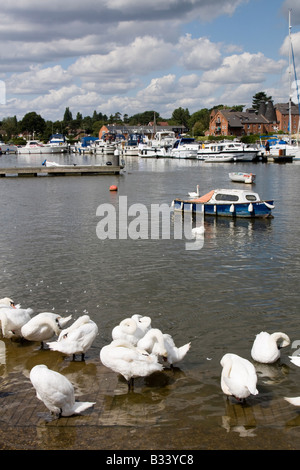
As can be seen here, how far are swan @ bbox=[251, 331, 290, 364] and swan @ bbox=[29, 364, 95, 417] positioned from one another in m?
4.40

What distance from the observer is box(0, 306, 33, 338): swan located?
12109 millimetres

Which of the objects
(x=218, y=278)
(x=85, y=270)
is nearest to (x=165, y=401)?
(x=218, y=278)

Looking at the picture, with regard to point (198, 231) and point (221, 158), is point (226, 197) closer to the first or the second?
point (198, 231)

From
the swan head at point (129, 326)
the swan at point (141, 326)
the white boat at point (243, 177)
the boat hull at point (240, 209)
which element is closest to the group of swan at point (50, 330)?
the swan head at point (129, 326)

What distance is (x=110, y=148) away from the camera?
141750 millimetres

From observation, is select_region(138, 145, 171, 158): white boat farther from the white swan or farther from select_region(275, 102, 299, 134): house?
the white swan

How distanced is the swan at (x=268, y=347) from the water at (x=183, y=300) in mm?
259

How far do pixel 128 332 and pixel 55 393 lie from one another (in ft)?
9.91

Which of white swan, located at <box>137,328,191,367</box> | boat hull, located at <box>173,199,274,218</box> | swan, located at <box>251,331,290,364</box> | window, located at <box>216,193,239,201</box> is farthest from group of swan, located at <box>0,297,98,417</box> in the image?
window, located at <box>216,193,239,201</box>

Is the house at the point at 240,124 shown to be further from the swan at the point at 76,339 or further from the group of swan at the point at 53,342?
the swan at the point at 76,339

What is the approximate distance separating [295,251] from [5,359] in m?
15.0
